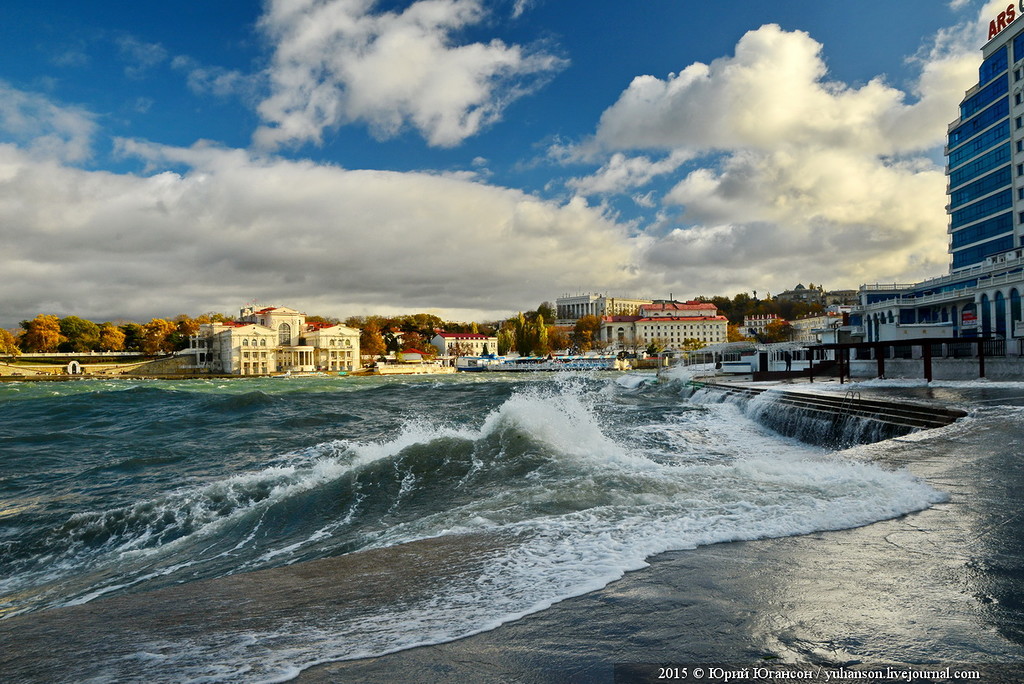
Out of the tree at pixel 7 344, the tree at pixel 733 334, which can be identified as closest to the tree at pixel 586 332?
the tree at pixel 733 334

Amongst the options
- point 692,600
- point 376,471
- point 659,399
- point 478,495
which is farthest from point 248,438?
point 659,399

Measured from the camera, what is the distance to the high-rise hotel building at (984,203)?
3894 centimetres

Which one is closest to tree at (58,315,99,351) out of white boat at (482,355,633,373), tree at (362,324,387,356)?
tree at (362,324,387,356)

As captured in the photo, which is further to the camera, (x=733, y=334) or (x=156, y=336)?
(x=733, y=334)

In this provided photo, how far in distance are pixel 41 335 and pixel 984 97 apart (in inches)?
5926

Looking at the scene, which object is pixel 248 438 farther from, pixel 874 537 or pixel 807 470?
pixel 874 537

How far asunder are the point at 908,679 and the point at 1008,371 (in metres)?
27.8

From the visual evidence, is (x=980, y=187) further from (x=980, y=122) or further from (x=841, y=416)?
(x=841, y=416)

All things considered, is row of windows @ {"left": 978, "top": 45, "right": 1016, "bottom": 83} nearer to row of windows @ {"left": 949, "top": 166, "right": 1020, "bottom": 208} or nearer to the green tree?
row of windows @ {"left": 949, "top": 166, "right": 1020, "bottom": 208}

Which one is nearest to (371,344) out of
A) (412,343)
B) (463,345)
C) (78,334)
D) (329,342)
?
(329,342)

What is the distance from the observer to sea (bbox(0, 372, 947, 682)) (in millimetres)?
3928

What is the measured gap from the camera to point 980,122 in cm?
4769

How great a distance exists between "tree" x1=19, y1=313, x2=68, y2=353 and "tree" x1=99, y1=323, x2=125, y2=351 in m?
7.21

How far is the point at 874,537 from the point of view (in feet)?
17.4
